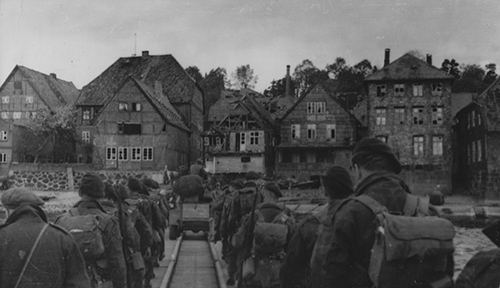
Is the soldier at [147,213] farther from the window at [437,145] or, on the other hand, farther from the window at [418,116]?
the window at [418,116]

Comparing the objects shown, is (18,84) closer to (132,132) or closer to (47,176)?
(47,176)

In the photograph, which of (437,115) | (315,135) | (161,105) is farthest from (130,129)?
(437,115)

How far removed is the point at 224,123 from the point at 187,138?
7920 mm

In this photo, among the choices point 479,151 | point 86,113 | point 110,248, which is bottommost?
point 110,248

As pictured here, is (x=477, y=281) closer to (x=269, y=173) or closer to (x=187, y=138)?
(x=269, y=173)

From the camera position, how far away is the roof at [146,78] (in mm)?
68500

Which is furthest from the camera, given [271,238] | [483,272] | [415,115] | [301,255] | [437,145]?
[415,115]

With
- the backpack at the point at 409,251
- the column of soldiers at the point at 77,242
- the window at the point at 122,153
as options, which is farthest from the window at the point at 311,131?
the backpack at the point at 409,251

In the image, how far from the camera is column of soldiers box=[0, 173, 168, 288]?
501 centimetres

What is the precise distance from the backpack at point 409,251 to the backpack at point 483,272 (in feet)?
0.78

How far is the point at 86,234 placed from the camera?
6867mm

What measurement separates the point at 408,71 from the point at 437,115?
470 cm

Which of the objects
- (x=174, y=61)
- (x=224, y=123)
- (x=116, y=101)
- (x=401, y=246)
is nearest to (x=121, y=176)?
(x=116, y=101)

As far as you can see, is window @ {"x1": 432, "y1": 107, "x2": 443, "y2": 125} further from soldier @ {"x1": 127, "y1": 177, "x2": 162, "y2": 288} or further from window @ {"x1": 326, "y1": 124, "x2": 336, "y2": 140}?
soldier @ {"x1": 127, "y1": 177, "x2": 162, "y2": 288}
